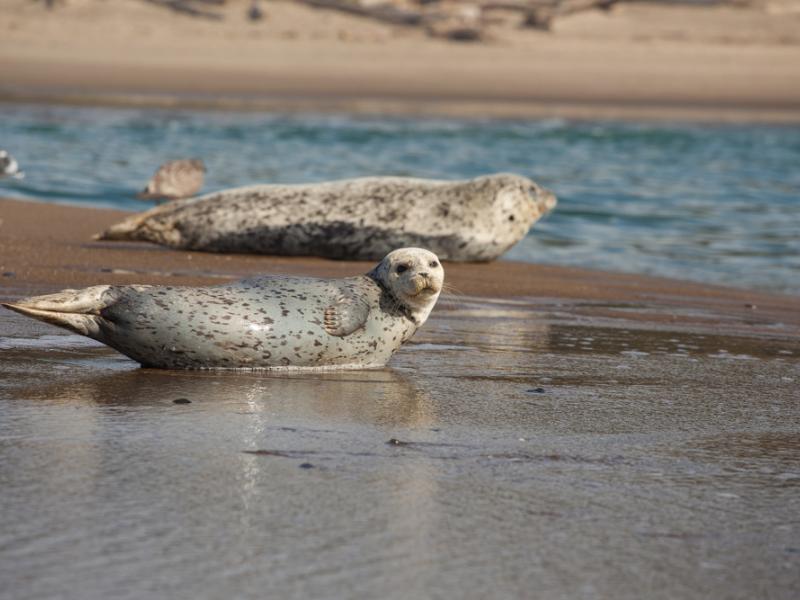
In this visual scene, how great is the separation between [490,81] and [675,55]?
17.7ft

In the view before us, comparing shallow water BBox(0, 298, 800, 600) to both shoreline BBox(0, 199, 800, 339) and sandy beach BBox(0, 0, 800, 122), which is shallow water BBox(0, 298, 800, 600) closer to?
shoreline BBox(0, 199, 800, 339)

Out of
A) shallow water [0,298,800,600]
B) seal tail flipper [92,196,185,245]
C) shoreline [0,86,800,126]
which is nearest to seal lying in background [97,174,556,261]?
seal tail flipper [92,196,185,245]

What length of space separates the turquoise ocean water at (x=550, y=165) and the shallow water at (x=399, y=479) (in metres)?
4.93

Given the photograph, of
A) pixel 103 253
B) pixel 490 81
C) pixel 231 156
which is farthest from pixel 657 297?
pixel 490 81

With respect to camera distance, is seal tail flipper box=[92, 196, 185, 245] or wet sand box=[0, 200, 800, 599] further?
seal tail flipper box=[92, 196, 185, 245]

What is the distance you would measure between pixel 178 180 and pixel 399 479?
8.14 metres

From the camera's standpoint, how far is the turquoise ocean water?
415 inches

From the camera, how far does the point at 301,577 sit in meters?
2.63

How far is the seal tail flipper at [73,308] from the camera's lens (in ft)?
14.7

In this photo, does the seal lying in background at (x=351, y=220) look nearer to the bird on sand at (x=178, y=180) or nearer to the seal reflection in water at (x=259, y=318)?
the bird on sand at (x=178, y=180)

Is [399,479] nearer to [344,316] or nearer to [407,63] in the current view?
[344,316]

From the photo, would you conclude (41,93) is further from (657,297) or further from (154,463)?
(154,463)

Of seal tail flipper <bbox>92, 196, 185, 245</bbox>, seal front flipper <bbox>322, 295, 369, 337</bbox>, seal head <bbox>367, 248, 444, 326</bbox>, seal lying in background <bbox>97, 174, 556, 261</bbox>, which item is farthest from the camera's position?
seal lying in background <bbox>97, 174, 556, 261</bbox>

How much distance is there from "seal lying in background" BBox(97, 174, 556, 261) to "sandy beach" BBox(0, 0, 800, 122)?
15646mm
